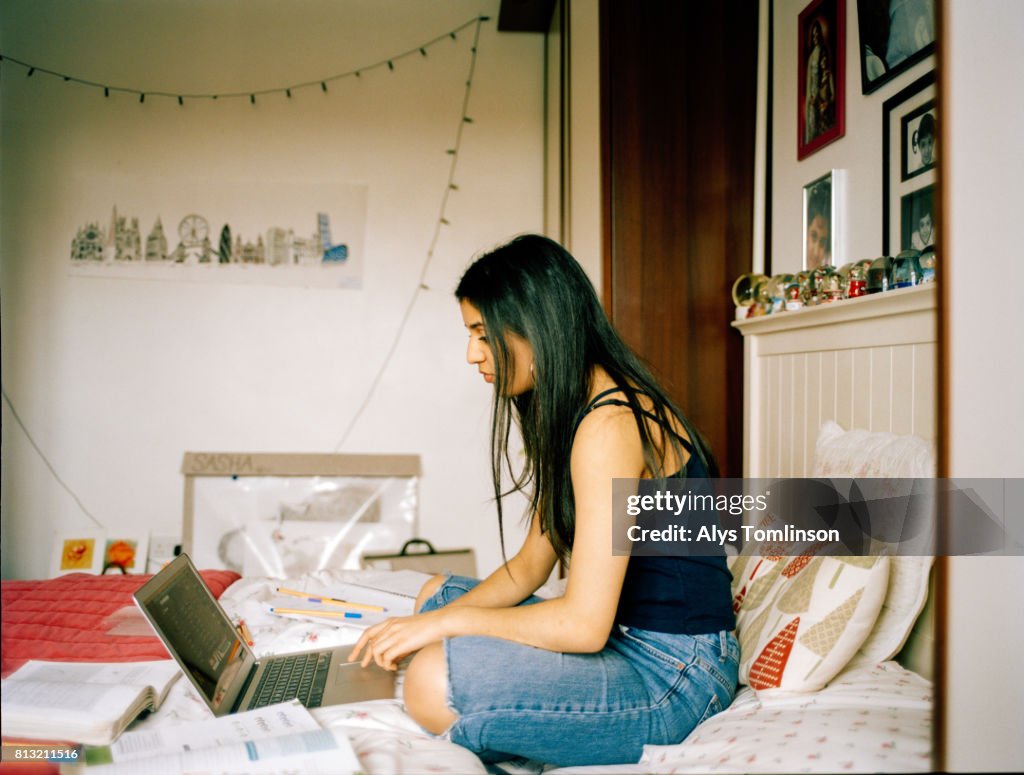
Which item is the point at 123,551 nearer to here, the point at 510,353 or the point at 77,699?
the point at 77,699

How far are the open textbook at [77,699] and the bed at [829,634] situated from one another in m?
0.05

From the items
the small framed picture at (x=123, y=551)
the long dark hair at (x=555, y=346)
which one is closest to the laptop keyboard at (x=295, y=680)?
the long dark hair at (x=555, y=346)

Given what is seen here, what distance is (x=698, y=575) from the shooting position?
1.19 m

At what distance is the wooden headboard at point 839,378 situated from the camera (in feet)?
4.35

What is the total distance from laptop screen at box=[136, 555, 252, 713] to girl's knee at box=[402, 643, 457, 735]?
28cm

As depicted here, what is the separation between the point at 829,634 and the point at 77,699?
1002 millimetres

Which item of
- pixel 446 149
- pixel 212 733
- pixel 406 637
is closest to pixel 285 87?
pixel 446 149

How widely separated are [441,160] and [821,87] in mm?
1667

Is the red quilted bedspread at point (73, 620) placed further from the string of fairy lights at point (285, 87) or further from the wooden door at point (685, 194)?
the string of fairy lights at point (285, 87)

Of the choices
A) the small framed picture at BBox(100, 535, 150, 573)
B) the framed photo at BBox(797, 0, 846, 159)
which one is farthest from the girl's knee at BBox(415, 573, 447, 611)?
the small framed picture at BBox(100, 535, 150, 573)

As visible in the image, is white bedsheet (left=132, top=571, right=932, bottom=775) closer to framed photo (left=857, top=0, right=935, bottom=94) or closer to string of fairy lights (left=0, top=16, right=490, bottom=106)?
framed photo (left=857, top=0, right=935, bottom=94)

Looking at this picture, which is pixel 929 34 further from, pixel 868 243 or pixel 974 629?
pixel 974 629

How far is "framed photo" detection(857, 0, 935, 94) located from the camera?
56.3 inches

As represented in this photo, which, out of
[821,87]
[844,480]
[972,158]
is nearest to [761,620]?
[844,480]
